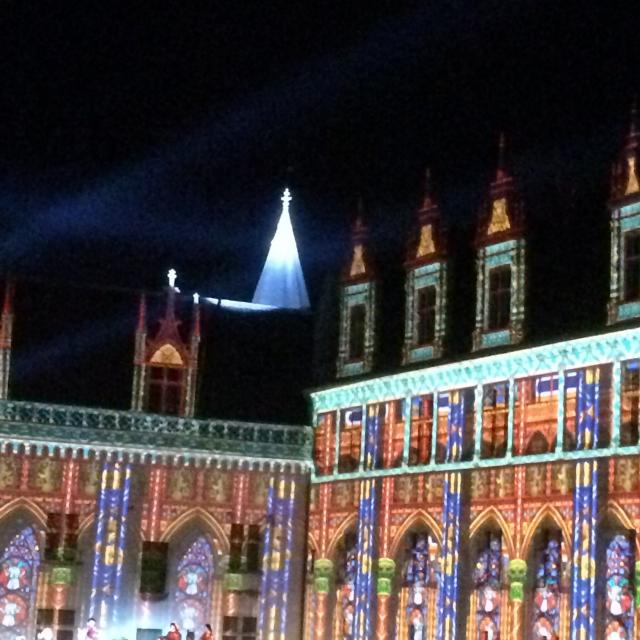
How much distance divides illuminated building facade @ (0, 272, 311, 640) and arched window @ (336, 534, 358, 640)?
147 cm

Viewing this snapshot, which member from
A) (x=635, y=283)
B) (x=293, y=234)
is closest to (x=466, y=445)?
(x=635, y=283)

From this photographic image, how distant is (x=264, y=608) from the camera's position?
39.4m

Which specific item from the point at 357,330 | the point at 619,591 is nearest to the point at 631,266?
the point at 619,591

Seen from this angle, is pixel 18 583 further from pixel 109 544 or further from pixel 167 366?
pixel 167 366

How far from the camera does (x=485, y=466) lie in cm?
3356

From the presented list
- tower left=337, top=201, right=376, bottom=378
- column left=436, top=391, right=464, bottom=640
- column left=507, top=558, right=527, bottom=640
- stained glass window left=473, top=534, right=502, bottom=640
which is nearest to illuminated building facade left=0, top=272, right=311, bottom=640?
tower left=337, top=201, right=376, bottom=378

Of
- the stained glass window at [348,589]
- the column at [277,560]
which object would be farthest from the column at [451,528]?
the column at [277,560]

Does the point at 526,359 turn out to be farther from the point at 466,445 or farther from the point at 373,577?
the point at 373,577

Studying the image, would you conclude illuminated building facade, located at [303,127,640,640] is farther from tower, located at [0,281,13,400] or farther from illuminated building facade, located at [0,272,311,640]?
tower, located at [0,281,13,400]

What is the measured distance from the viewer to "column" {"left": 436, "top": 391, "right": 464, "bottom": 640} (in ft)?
112

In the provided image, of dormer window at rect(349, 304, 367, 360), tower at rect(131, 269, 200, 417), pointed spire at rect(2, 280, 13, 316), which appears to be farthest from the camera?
tower at rect(131, 269, 200, 417)

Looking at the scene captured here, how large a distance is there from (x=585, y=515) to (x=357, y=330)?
1071 cm

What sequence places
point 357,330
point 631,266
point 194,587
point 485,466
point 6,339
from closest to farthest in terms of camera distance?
point 631,266 < point 485,466 < point 194,587 < point 6,339 < point 357,330

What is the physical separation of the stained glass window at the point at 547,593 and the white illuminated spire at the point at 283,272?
54.7 feet
